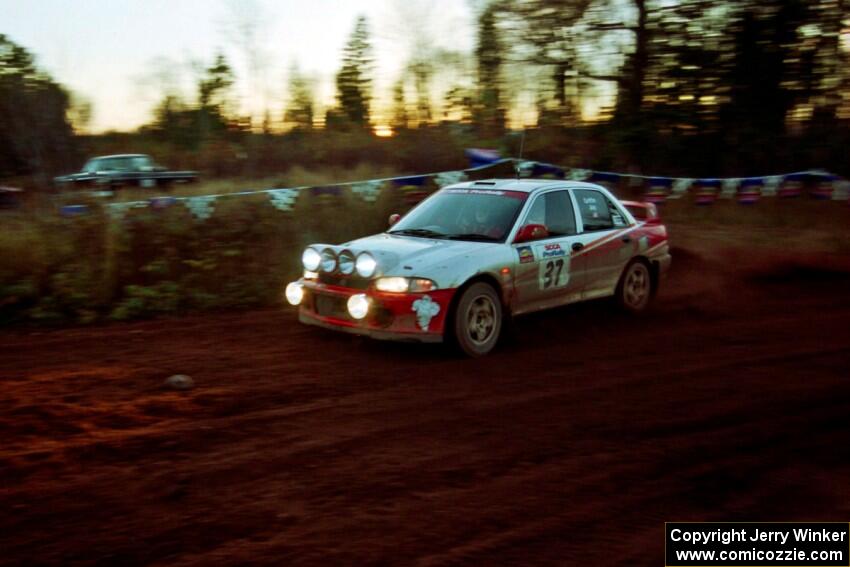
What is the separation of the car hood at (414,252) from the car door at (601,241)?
145cm

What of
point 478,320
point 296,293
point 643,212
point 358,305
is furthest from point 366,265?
point 643,212

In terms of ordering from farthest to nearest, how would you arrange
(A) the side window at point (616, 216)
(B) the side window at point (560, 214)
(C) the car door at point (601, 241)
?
(A) the side window at point (616, 216) → (C) the car door at point (601, 241) → (B) the side window at point (560, 214)

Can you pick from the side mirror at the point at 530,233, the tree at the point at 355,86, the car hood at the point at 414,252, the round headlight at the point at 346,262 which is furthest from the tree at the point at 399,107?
the round headlight at the point at 346,262

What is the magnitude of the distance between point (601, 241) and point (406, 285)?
2.65 m

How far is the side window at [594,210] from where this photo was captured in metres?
8.30

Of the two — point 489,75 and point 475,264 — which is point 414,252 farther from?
point 489,75

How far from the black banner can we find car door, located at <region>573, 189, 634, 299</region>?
4486 mm

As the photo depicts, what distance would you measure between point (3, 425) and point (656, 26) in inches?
788

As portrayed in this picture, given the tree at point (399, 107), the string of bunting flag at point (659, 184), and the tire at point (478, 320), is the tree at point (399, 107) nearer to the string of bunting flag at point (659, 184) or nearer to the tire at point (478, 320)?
the string of bunting flag at point (659, 184)

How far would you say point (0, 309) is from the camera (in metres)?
8.71

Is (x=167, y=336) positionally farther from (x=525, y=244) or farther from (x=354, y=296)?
(x=525, y=244)

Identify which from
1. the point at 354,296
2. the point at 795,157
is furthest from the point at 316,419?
the point at 795,157

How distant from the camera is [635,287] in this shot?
29.7 feet

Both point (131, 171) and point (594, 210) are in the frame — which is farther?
point (131, 171)
